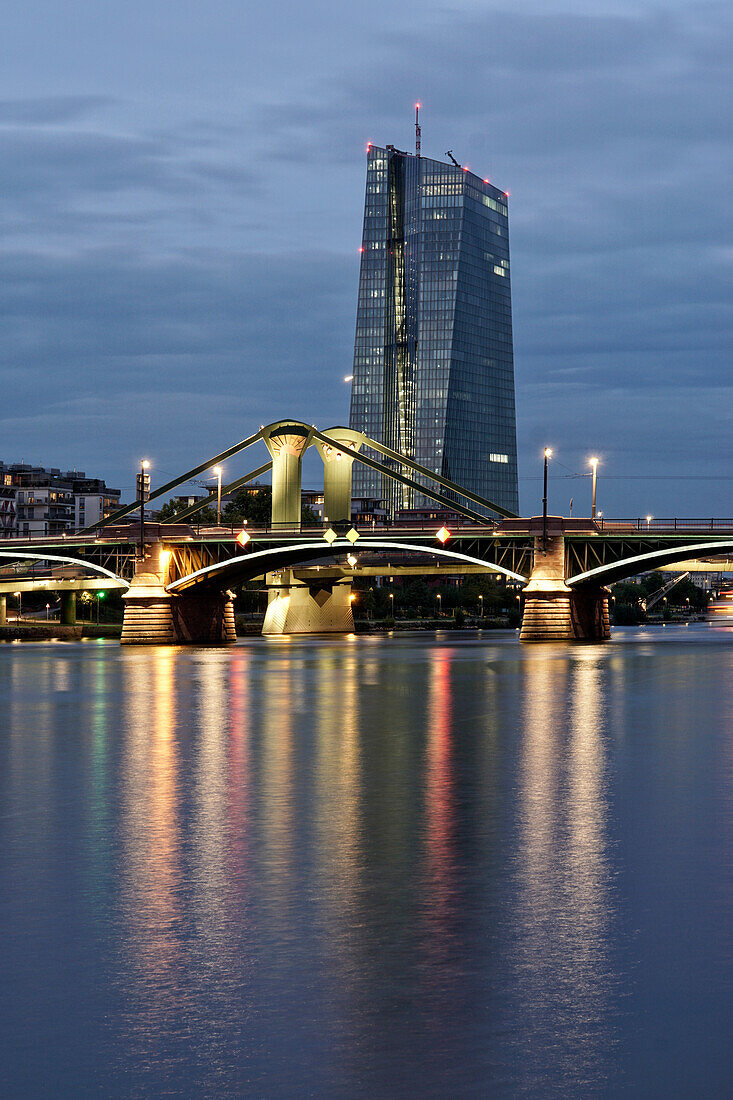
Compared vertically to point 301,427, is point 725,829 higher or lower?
lower

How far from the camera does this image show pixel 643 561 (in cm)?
9394

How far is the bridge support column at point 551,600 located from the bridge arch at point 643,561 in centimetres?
115

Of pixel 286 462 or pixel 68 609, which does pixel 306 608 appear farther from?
pixel 68 609

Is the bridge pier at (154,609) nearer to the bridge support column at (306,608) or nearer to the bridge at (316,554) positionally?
the bridge at (316,554)

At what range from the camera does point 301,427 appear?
122688mm

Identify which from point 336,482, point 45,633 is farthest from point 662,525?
point 45,633

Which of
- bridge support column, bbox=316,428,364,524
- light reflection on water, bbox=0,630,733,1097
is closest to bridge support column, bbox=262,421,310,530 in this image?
bridge support column, bbox=316,428,364,524

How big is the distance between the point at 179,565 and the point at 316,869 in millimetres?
94938

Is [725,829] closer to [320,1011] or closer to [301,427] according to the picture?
[320,1011]

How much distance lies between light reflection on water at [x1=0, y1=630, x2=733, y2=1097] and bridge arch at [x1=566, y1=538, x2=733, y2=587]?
62065mm

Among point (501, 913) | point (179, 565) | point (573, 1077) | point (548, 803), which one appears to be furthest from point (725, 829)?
point (179, 565)

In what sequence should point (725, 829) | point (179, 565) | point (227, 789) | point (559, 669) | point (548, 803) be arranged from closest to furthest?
point (725, 829) → point (548, 803) → point (227, 789) → point (559, 669) → point (179, 565)

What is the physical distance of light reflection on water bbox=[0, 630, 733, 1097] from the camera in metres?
9.00

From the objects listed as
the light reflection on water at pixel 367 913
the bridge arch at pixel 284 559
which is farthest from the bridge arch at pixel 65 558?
the light reflection on water at pixel 367 913
